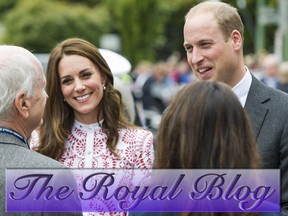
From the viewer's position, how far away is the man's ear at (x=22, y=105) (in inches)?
131

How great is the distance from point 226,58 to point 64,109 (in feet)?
3.72

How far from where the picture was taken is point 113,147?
14.4 feet

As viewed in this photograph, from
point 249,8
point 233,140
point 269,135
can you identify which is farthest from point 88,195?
point 249,8

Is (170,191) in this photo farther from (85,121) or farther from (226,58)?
(85,121)

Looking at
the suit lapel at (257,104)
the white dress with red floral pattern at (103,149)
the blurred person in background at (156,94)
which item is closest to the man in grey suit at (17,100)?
the white dress with red floral pattern at (103,149)

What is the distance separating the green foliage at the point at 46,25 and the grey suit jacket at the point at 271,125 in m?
35.3

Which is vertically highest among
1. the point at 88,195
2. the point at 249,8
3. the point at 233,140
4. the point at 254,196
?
the point at 233,140

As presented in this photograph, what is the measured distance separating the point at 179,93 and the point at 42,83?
81 cm

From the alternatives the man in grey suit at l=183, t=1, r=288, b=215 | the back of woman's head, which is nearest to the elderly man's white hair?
the back of woman's head

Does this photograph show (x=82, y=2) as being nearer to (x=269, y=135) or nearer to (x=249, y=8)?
(x=249, y=8)

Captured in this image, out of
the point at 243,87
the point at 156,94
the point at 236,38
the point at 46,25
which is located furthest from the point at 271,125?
the point at 46,25

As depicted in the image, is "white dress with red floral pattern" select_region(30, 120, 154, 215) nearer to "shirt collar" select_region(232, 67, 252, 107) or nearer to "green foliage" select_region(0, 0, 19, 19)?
"shirt collar" select_region(232, 67, 252, 107)

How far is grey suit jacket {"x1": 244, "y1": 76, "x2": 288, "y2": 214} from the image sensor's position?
366 centimetres

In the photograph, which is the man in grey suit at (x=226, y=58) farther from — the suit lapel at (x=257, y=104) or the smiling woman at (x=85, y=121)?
the smiling woman at (x=85, y=121)
